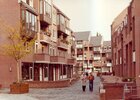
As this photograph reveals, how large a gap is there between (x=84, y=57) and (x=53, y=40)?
61046 millimetres

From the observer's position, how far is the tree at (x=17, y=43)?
35.7 meters

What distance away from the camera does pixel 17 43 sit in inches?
1549

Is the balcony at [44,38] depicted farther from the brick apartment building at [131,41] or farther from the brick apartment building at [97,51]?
the brick apartment building at [97,51]

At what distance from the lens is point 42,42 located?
54500mm

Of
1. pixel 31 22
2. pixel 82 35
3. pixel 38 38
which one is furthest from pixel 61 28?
pixel 82 35

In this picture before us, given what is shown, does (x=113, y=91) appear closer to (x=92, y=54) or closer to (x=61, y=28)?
(x=61, y=28)

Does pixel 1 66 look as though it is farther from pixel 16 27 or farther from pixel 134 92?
pixel 134 92

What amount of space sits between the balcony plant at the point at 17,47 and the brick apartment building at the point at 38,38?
1.61 metres

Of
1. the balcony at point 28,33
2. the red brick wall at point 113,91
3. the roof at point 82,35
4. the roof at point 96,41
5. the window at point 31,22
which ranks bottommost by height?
the red brick wall at point 113,91

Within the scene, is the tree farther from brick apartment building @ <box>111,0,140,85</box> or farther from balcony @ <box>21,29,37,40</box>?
brick apartment building @ <box>111,0,140,85</box>

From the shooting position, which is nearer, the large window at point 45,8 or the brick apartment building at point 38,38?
the brick apartment building at point 38,38

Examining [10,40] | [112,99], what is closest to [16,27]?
[10,40]

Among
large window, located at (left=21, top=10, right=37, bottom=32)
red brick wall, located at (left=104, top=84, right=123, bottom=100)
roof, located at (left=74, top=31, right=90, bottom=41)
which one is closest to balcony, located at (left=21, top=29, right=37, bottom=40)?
large window, located at (left=21, top=10, right=37, bottom=32)

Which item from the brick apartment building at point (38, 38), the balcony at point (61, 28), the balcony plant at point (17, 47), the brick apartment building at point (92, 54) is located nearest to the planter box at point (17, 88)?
the balcony plant at point (17, 47)
